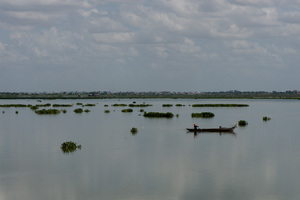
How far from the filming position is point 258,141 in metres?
38.3

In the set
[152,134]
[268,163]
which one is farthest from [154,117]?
[268,163]

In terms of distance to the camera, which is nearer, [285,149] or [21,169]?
[21,169]

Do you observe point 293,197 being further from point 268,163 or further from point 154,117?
point 154,117

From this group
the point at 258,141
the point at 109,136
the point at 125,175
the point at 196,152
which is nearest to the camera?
the point at 125,175

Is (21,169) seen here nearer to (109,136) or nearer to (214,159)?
(214,159)

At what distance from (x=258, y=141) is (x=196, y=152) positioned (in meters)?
9.55

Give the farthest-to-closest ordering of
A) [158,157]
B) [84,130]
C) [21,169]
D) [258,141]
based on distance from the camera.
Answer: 1. [84,130]
2. [258,141]
3. [158,157]
4. [21,169]

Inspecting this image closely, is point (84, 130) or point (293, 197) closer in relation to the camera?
point (293, 197)

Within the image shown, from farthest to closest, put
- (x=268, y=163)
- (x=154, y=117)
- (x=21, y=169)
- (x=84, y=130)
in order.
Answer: (x=154, y=117) < (x=84, y=130) < (x=268, y=163) < (x=21, y=169)

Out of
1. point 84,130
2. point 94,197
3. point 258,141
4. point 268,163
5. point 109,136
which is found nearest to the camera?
point 94,197

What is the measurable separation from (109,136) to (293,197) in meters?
25.5

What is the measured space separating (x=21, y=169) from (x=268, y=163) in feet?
55.9

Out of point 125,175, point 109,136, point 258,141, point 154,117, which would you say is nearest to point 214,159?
point 125,175

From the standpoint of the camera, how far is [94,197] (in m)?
19.2
